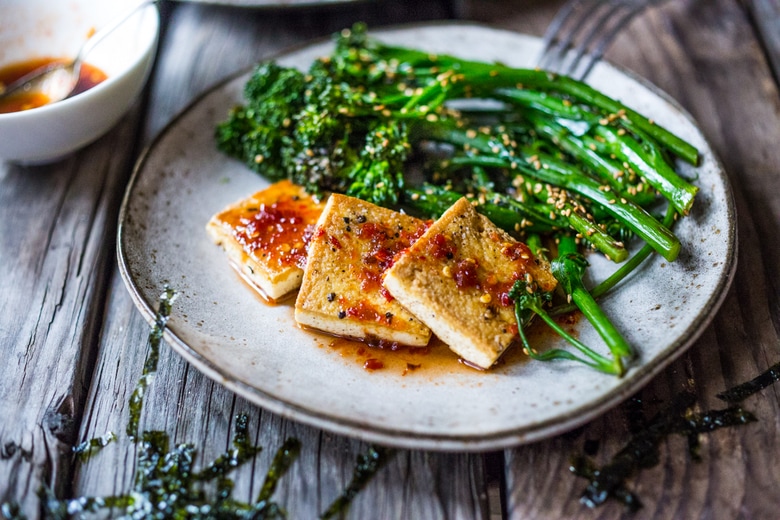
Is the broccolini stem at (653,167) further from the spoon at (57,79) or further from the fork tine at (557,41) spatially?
the spoon at (57,79)

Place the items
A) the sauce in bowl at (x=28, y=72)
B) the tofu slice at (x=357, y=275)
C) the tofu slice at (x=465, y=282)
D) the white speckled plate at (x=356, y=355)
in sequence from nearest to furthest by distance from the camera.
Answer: the white speckled plate at (x=356, y=355) < the tofu slice at (x=465, y=282) < the tofu slice at (x=357, y=275) < the sauce in bowl at (x=28, y=72)

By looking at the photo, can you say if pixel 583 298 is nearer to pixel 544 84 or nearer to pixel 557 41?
pixel 544 84

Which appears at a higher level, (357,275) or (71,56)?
(357,275)

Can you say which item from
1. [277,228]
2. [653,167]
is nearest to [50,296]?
[277,228]

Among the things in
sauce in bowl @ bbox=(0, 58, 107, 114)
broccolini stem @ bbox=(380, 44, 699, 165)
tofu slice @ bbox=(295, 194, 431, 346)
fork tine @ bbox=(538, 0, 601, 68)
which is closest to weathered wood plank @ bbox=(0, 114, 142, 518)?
sauce in bowl @ bbox=(0, 58, 107, 114)

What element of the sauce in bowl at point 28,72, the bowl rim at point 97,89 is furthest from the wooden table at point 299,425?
the bowl rim at point 97,89

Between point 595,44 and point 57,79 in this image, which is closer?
point 57,79
